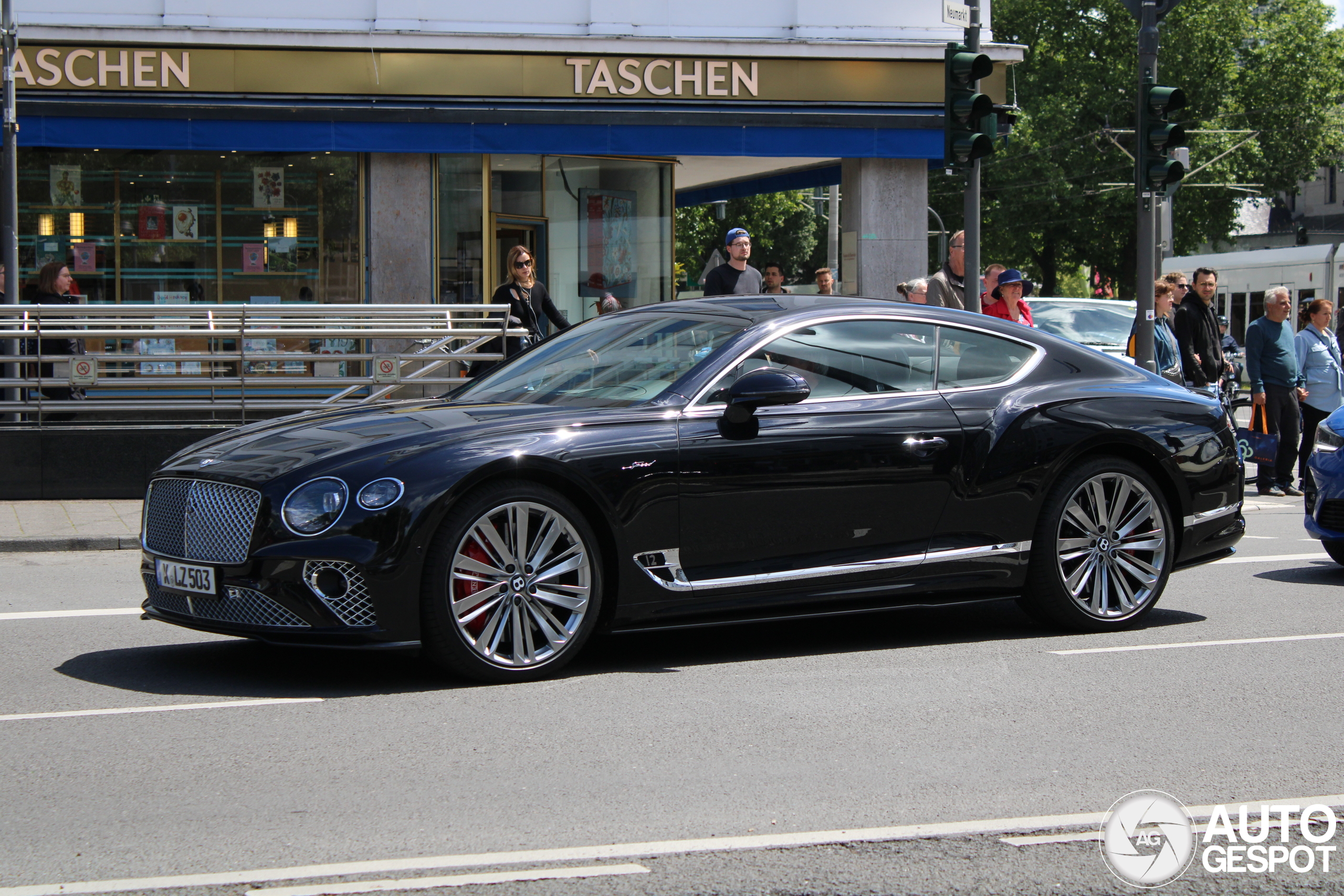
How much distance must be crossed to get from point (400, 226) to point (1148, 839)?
601 inches

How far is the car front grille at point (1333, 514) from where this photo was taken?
8898mm

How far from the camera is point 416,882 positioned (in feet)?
12.1

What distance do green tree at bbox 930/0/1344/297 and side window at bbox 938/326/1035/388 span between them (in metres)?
39.6

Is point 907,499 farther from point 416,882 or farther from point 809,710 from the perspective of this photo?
point 416,882

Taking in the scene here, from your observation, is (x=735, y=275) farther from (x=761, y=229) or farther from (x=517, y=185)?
(x=761, y=229)

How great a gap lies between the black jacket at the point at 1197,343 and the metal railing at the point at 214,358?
591 centimetres

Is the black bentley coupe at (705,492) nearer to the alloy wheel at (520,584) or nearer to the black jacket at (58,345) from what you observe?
the alloy wheel at (520,584)

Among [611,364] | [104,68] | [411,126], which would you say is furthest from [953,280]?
[104,68]

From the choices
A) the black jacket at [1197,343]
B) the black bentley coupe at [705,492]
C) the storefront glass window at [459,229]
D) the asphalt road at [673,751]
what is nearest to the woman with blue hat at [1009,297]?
the black jacket at [1197,343]

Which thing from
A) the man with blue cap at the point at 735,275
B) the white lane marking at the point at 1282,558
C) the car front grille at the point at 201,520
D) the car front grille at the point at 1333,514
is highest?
the man with blue cap at the point at 735,275

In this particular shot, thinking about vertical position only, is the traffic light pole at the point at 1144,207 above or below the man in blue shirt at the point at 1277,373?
above

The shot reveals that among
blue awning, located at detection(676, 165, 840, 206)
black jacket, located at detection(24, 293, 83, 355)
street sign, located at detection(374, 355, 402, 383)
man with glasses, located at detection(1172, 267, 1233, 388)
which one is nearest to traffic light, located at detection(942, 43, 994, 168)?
man with glasses, located at detection(1172, 267, 1233, 388)

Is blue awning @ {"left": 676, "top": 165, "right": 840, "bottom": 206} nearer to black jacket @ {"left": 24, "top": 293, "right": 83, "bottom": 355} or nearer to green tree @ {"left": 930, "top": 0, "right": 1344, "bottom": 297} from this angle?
black jacket @ {"left": 24, "top": 293, "right": 83, "bottom": 355}

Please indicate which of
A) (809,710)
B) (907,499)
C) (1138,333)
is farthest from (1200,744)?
(1138,333)
